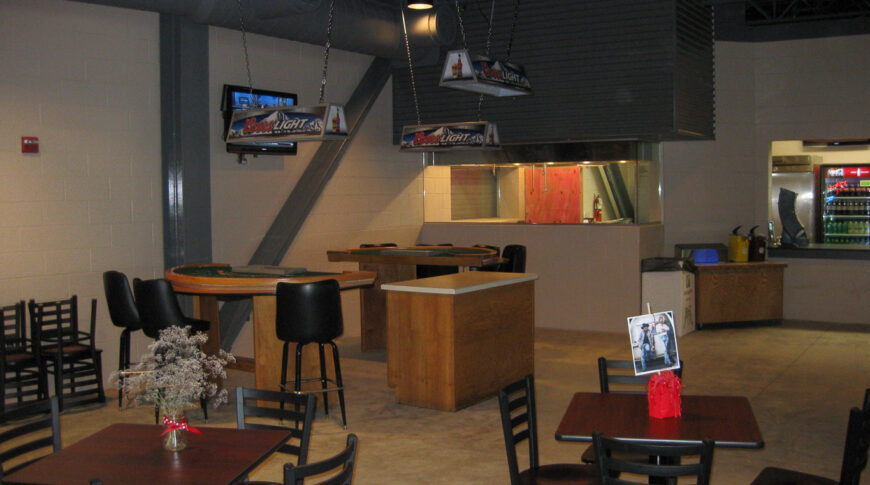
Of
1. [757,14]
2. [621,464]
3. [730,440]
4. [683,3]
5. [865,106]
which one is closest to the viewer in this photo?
[621,464]

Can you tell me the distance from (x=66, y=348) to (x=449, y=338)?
9.74ft

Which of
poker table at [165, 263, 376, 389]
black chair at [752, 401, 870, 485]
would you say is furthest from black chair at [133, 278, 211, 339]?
black chair at [752, 401, 870, 485]

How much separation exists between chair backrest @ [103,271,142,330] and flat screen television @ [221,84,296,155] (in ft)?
6.90

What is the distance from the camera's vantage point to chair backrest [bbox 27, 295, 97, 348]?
6266mm

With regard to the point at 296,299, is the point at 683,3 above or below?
above

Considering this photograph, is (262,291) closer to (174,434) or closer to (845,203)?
(174,434)

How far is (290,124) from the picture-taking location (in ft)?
21.2

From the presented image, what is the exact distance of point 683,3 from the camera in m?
8.95

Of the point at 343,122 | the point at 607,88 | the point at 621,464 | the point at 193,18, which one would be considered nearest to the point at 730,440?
the point at 621,464

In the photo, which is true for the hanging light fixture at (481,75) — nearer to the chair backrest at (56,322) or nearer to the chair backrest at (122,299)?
the chair backrest at (122,299)

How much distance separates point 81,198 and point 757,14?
28.4 ft

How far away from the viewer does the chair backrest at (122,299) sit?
20.7 feet

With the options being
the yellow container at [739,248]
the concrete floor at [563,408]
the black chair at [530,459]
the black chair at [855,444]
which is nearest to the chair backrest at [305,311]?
the concrete floor at [563,408]

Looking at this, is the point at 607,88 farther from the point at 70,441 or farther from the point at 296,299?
the point at 70,441
